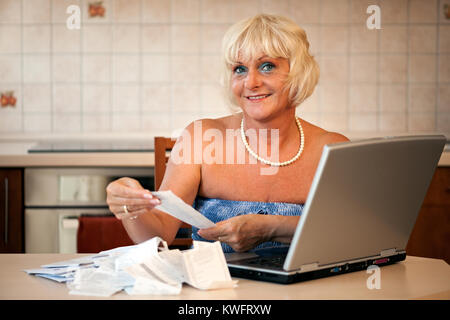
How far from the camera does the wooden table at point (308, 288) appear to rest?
89 centimetres

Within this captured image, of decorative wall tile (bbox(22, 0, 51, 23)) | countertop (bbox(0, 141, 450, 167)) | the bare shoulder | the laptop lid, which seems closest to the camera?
the laptop lid

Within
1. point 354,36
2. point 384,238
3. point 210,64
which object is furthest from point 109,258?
point 354,36

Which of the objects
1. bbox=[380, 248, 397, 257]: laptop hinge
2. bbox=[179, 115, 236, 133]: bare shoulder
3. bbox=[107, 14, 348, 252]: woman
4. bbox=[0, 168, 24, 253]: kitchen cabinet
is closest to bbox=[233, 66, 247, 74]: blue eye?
bbox=[107, 14, 348, 252]: woman

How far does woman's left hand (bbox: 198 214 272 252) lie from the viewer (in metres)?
1.15

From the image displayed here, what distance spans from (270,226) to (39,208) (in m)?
1.57

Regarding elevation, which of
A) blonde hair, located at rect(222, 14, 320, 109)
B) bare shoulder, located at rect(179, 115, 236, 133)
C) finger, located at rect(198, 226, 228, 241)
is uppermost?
blonde hair, located at rect(222, 14, 320, 109)

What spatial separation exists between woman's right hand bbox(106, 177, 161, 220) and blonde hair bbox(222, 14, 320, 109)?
502 mm

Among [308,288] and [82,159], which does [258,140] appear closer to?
[308,288]

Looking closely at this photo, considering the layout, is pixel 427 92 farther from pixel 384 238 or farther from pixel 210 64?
pixel 384 238

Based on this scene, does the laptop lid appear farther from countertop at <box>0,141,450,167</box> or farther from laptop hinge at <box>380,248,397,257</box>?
countertop at <box>0,141,450,167</box>

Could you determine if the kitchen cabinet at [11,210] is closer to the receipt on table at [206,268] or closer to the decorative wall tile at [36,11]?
the decorative wall tile at [36,11]

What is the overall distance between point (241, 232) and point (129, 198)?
247 mm

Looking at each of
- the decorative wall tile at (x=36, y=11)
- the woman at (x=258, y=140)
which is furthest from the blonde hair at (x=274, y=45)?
the decorative wall tile at (x=36, y=11)

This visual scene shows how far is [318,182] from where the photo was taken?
0.86 m
